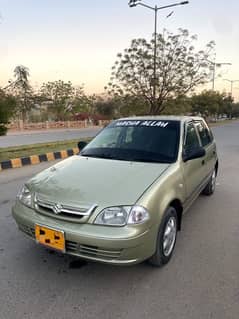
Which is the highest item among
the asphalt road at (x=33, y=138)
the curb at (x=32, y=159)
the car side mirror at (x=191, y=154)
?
the car side mirror at (x=191, y=154)

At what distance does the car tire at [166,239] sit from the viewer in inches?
97.5

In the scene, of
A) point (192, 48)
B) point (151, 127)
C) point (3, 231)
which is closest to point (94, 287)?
point (3, 231)

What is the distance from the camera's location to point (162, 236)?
2.51m

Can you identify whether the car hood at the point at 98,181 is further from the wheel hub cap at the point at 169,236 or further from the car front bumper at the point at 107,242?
the wheel hub cap at the point at 169,236

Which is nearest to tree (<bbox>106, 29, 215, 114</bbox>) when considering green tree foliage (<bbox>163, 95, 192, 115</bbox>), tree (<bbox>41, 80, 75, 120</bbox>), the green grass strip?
green tree foliage (<bbox>163, 95, 192, 115</bbox>)

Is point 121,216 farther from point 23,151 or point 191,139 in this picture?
point 23,151

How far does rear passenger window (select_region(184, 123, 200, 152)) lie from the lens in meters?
3.37

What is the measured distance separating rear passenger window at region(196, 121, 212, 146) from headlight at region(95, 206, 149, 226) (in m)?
2.39

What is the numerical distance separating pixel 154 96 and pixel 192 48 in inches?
163

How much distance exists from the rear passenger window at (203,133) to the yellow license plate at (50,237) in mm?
2820

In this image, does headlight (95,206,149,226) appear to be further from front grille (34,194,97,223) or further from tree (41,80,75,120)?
tree (41,80,75,120)

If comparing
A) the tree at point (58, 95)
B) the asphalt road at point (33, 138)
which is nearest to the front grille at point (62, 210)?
the asphalt road at point (33, 138)

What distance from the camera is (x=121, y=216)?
A: 216 centimetres

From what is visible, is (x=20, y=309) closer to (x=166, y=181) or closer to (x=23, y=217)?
(x=23, y=217)
